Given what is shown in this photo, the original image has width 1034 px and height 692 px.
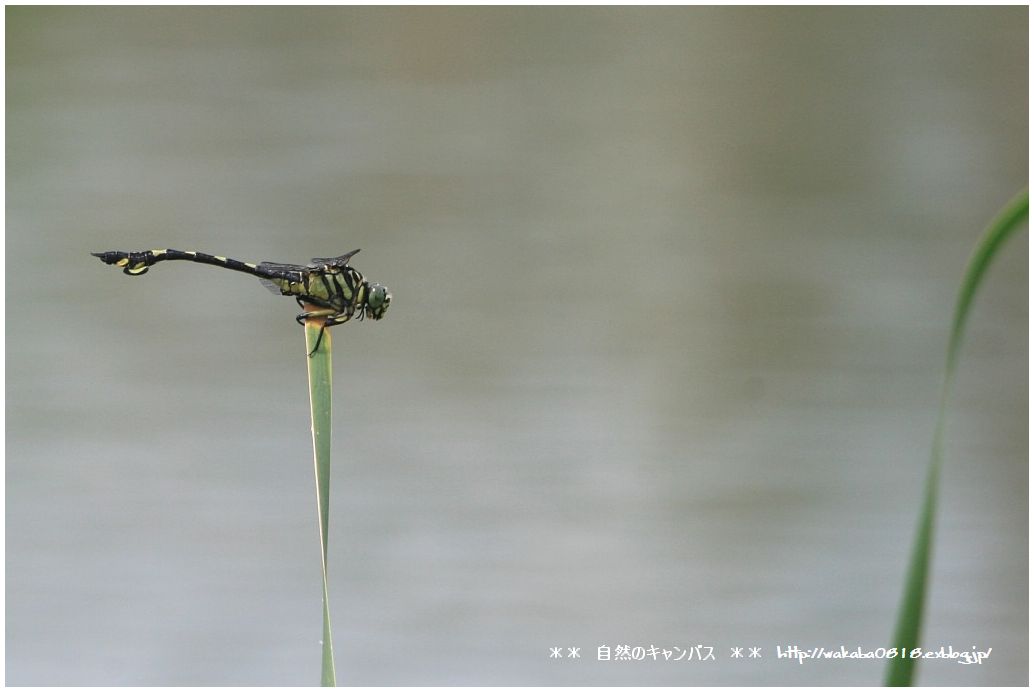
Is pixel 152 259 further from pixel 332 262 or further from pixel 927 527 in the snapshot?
pixel 927 527

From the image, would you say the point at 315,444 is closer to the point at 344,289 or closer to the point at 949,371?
the point at 344,289

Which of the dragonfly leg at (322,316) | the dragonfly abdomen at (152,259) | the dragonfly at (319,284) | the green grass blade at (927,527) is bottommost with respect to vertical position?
the green grass blade at (927,527)

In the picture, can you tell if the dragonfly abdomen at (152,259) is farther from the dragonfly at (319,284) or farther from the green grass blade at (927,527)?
the green grass blade at (927,527)

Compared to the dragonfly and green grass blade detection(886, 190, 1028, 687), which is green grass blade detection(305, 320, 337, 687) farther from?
green grass blade detection(886, 190, 1028, 687)

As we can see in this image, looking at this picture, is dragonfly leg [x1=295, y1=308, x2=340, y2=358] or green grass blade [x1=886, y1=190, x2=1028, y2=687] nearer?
green grass blade [x1=886, y1=190, x2=1028, y2=687]

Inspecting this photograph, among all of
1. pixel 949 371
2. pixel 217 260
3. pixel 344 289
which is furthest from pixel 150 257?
pixel 949 371

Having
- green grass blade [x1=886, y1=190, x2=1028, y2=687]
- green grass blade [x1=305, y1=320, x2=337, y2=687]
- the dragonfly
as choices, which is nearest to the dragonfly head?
the dragonfly

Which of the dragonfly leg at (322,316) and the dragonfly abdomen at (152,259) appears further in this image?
the dragonfly abdomen at (152,259)

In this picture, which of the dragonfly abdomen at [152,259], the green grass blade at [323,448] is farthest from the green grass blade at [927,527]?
the dragonfly abdomen at [152,259]

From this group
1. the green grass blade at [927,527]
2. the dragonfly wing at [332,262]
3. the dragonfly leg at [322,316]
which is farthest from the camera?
the dragonfly wing at [332,262]
